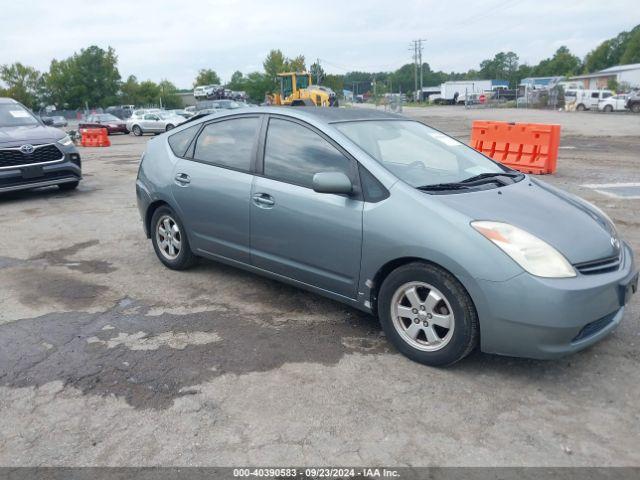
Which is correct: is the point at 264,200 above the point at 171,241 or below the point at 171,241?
above

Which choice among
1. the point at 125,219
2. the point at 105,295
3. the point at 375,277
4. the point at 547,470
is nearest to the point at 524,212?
the point at 375,277

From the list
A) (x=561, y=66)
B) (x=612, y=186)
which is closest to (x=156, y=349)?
(x=612, y=186)

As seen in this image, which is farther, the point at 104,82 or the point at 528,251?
the point at 104,82

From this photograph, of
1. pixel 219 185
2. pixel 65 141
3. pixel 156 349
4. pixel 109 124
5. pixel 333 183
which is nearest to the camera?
pixel 333 183

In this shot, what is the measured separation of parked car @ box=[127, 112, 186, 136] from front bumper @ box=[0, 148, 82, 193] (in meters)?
20.8

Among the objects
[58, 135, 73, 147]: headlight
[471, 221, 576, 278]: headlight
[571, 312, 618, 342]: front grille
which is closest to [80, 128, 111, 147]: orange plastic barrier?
[58, 135, 73, 147]: headlight

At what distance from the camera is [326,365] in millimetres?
3559

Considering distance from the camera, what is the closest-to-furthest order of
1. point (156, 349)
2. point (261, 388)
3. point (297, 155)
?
1. point (261, 388)
2. point (156, 349)
3. point (297, 155)

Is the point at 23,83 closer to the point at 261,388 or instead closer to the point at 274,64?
the point at 274,64

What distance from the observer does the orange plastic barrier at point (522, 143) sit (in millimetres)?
11398

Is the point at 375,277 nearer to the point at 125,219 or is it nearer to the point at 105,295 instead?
the point at 105,295

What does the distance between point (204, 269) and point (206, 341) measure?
5.42 ft

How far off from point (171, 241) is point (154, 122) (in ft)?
88.1

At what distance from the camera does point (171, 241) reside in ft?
17.6
